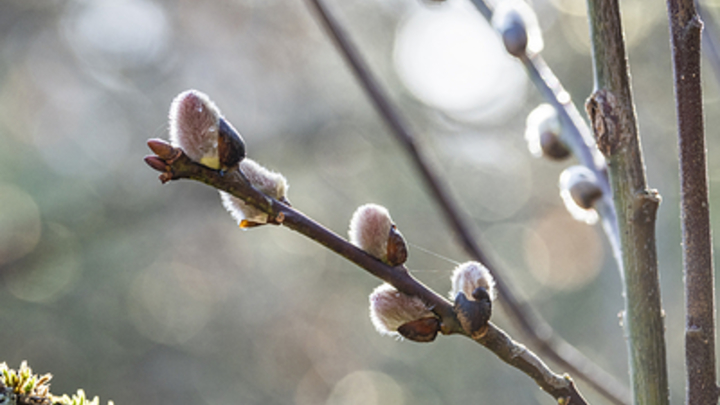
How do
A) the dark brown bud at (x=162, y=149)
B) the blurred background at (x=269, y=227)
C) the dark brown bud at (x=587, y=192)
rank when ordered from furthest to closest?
1. the blurred background at (x=269, y=227)
2. the dark brown bud at (x=587, y=192)
3. the dark brown bud at (x=162, y=149)

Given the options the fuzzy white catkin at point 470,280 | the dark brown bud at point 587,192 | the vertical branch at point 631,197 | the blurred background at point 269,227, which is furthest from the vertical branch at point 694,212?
the blurred background at point 269,227

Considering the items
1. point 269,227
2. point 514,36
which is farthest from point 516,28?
point 269,227

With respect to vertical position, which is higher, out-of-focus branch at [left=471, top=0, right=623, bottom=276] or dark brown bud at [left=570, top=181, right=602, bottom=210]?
out-of-focus branch at [left=471, top=0, right=623, bottom=276]

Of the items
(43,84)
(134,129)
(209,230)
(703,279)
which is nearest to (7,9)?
(43,84)

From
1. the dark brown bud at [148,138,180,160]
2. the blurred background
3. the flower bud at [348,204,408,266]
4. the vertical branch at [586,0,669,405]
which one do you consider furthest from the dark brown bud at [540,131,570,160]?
the blurred background

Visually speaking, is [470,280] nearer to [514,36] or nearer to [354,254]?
[354,254]

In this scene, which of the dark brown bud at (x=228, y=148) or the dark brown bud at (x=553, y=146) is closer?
the dark brown bud at (x=228, y=148)

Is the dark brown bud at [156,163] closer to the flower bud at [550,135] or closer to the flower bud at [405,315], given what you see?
the flower bud at [405,315]

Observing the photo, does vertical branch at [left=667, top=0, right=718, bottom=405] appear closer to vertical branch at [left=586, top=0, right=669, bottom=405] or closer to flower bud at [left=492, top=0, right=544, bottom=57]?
vertical branch at [left=586, top=0, right=669, bottom=405]
